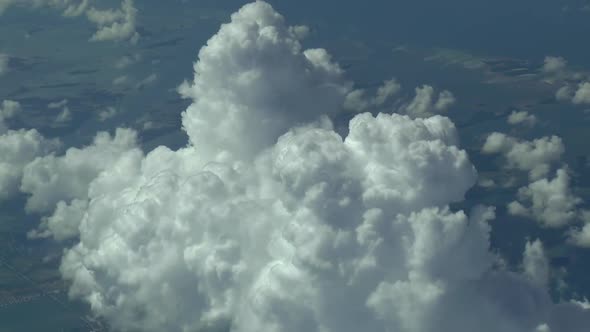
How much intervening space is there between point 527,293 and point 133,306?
2161 inches

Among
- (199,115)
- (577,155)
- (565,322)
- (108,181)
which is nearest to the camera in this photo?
(565,322)

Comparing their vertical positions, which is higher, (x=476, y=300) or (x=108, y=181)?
(x=108, y=181)

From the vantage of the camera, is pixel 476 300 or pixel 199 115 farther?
pixel 199 115

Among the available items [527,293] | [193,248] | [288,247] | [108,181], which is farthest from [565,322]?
[108,181]

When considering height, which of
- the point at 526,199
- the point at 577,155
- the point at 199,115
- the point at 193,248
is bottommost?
the point at 193,248

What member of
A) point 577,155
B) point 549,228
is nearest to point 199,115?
point 549,228

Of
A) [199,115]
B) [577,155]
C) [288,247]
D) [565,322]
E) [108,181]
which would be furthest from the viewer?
[577,155]

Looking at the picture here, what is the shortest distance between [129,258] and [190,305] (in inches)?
406

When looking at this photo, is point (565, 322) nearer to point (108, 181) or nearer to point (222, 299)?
point (222, 299)

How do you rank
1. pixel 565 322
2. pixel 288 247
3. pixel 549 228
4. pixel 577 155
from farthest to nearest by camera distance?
pixel 577 155 → pixel 549 228 → pixel 565 322 → pixel 288 247

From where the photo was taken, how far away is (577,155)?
648 ft

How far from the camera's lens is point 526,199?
179625 millimetres

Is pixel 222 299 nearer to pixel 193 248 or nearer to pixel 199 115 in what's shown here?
pixel 193 248

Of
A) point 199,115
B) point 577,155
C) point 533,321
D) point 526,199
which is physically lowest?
point 533,321
